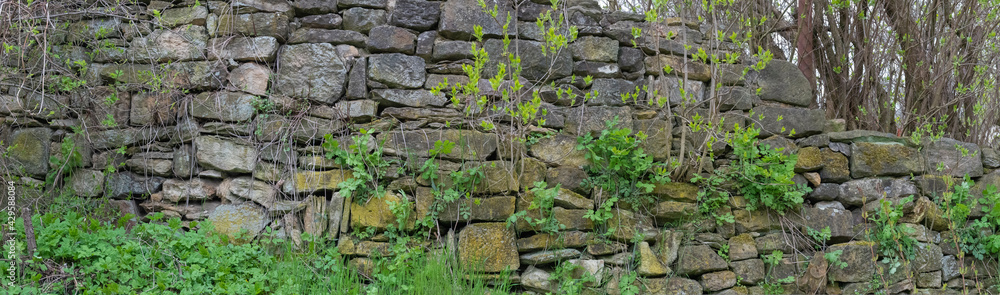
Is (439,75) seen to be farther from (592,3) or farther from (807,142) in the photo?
(807,142)

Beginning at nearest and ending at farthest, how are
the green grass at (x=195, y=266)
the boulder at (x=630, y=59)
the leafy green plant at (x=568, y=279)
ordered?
the green grass at (x=195, y=266)
the leafy green plant at (x=568, y=279)
the boulder at (x=630, y=59)

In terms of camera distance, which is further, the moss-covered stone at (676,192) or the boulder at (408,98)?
the boulder at (408,98)

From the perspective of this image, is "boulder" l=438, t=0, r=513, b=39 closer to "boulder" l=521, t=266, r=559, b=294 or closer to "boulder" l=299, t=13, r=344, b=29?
"boulder" l=299, t=13, r=344, b=29

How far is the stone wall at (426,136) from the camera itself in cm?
291

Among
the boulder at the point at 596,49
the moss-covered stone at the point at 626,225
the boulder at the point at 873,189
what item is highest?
the boulder at the point at 596,49

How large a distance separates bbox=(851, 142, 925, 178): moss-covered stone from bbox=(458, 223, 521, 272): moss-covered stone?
197 cm

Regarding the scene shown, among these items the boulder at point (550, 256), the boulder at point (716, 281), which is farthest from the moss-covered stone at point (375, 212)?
the boulder at point (716, 281)

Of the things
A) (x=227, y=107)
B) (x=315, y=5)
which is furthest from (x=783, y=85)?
(x=227, y=107)

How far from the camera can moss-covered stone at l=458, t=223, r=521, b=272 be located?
2.78 m

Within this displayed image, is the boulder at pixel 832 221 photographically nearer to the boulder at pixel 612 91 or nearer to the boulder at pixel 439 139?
the boulder at pixel 612 91

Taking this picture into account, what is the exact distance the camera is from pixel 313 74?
313cm

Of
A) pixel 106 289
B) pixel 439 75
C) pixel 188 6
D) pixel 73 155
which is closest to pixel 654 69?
pixel 439 75

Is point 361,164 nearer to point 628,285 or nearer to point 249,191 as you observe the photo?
point 249,191

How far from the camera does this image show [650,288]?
2.80m
